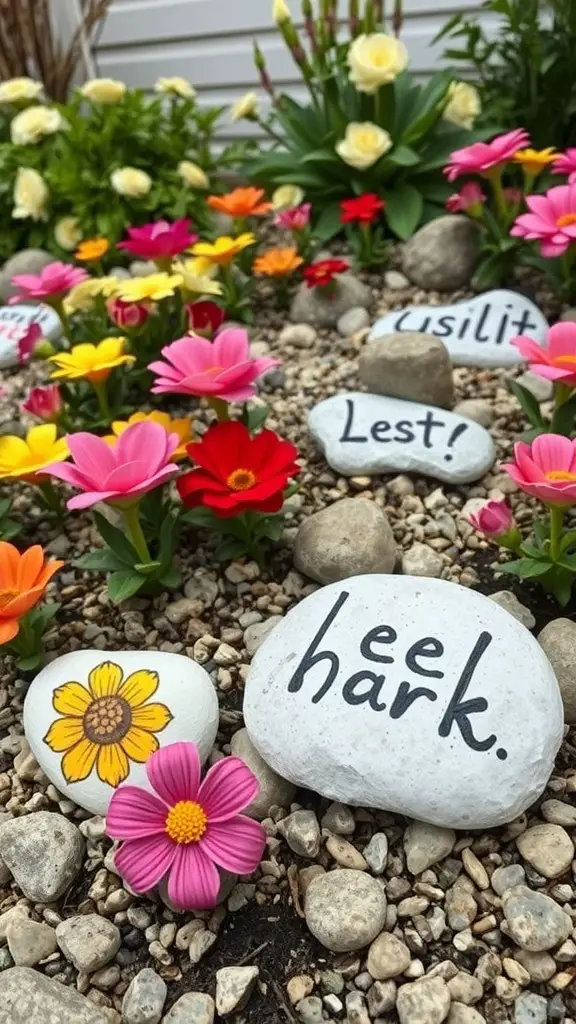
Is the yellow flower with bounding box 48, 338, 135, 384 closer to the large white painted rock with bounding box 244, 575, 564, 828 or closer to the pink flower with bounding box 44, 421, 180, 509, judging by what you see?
the pink flower with bounding box 44, 421, 180, 509

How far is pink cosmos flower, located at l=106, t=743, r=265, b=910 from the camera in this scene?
981 mm

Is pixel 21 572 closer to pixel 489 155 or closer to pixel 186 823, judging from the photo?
pixel 186 823

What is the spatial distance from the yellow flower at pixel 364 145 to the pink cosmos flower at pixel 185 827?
5.87ft

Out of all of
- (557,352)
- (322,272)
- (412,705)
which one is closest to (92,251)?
(322,272)

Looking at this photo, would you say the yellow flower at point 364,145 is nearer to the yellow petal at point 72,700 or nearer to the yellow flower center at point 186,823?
the yellow petal at point 72,700

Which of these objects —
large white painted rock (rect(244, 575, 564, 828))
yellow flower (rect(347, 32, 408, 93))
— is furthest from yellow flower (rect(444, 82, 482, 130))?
large white painted rock (rect(244, 575, 564, 828))

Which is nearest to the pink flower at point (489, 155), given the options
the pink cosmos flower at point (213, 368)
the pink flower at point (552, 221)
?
the pink flower at point (552, 221)

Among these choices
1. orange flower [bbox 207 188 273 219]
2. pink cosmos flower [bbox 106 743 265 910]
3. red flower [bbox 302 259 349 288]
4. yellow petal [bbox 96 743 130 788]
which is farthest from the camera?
orange flower [bbox 207 188 273 219]

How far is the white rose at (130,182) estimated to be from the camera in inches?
96.3

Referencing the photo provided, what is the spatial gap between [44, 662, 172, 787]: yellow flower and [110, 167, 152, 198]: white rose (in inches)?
67.3

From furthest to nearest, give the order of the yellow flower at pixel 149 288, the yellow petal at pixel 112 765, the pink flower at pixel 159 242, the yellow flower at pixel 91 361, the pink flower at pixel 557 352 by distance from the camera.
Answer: the pink flower at pixel 159 242 < the yellow flower at pixel 149 288 < the yellow flower at pixel 91 361 < the pink flower at pixel 557 352 < the yellow petal at pixel 112 765

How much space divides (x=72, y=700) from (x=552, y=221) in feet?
4.36

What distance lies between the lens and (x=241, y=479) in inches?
53.2

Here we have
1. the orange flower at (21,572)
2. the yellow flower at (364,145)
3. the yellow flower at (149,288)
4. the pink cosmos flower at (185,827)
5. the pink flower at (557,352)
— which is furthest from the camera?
the yellow flower at (364,145)
